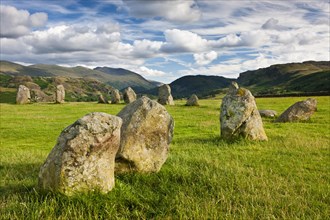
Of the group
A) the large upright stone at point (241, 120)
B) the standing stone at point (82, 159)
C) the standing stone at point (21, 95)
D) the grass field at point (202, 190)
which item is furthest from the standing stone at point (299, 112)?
the standing stone at point (21, 95)

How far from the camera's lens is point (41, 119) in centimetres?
3609

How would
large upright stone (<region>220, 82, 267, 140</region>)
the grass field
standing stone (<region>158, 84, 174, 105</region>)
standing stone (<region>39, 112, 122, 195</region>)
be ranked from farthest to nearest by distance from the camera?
standing stone (<region>158, 84, 174, 105</region>) → large upright stone (<region>220, 82, 267, 140</region>) → standing stone (<region>39, 112, 122, 195</region>) → the grass field

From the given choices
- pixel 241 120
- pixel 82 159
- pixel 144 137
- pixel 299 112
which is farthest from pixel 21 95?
pixel 82 159

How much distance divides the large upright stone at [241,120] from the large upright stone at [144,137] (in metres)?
7.25

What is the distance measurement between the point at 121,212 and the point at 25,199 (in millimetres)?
2762

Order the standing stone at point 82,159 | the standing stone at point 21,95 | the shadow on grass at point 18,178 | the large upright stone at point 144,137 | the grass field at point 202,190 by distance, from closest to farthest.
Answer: the grass field at point 202,190 → the standing stone at point 82,159 → the shadow on grass at point 18,178 → the large upright stone at point 144,137 → the standing stone at point 21,95

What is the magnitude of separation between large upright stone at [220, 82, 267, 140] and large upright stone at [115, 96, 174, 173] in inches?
286

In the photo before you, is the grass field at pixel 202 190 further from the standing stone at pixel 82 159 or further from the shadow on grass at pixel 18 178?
the standing stone at pixel 82 159

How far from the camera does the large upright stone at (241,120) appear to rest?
63.7 feet

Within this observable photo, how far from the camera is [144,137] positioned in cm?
1234

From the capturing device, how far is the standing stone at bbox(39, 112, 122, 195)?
9.02m

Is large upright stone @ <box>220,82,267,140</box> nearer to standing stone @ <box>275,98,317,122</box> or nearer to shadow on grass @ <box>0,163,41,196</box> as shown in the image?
shadow on grass @ <box>0,163,41,196</box>

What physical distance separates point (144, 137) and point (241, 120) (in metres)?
8.92

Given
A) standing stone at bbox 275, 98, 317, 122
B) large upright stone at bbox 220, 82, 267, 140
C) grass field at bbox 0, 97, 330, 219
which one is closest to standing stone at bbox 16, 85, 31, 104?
standing stone at bbox 275, 98, 317, 122
